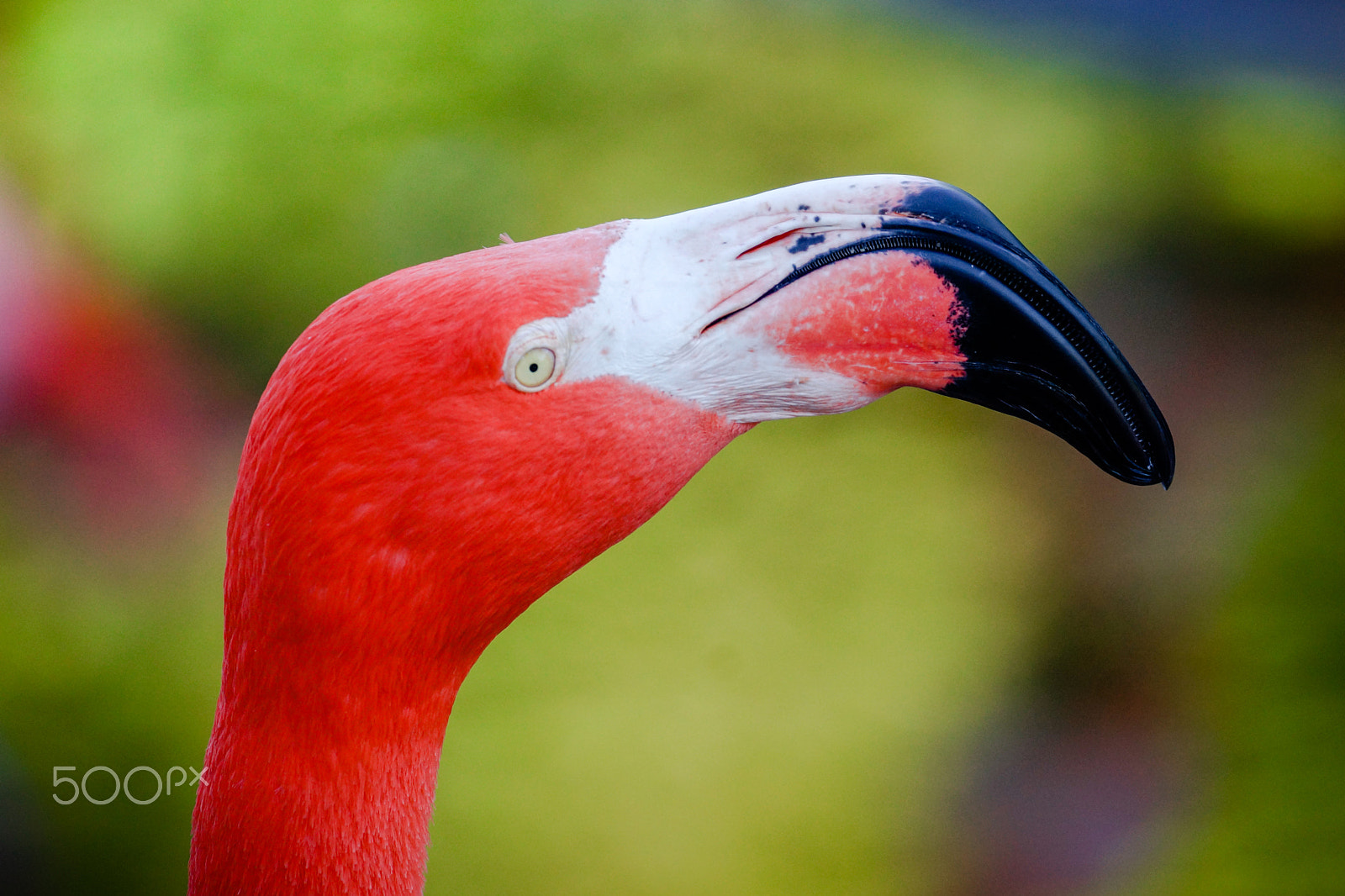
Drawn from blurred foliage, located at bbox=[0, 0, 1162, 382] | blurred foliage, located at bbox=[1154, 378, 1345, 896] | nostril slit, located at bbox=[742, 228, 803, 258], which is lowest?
blurred foliage, located at bbox=[1154, 378, 1345, 896]

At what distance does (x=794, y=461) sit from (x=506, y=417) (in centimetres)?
138

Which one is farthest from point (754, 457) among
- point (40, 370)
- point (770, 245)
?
point (40, 370)

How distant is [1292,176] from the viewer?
6.69 feet

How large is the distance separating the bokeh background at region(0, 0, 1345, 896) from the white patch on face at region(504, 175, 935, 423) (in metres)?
1.24

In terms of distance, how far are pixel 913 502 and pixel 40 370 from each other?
1951 mm

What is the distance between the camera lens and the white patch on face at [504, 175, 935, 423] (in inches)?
32.0

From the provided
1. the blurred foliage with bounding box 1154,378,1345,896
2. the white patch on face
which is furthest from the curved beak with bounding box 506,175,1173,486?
the blurred foliage with bounding box 1154,378,1345,896

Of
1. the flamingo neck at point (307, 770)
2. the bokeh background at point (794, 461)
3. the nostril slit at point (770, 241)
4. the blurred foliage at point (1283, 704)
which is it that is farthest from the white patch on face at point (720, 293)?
the blurred foliage at point (1283, 704)

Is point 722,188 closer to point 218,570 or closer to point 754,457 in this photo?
point 754,457

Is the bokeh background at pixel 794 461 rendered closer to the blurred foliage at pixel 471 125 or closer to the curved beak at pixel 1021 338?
the blurred foliage at pixel 471 125

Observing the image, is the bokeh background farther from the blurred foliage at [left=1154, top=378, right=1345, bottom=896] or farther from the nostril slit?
the nostril slit

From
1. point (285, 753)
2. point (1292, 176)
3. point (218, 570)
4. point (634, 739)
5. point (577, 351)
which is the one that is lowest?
point (634, 739)

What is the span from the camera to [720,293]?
0.83 meters

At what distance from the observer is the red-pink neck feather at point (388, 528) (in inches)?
30.1
